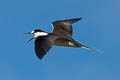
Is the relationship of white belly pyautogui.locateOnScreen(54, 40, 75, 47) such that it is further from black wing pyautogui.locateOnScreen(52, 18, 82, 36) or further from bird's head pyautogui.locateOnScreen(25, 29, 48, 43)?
black wing pyautogui.locateOnScreen(52, 18, 82, 36)

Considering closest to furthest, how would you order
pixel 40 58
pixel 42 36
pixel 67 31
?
pixel 40 58
pixel 42 36
pixel 67 31

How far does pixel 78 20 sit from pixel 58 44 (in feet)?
13.9

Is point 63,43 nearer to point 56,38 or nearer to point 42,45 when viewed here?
point 56,38

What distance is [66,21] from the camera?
1166 inches

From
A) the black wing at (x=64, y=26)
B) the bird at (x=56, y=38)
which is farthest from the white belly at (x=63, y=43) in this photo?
the black wing at (x=64, y=26)

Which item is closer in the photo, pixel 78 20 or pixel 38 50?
pixel 38 50

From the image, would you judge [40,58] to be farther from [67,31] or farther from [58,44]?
[67,31]

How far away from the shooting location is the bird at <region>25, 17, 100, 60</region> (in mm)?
23297

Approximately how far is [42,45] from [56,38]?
1.91 meters

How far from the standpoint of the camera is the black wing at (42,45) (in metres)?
22.7

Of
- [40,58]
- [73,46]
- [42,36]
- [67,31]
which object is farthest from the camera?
[67,31]

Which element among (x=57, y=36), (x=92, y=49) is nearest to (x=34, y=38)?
(x=57, y=36)

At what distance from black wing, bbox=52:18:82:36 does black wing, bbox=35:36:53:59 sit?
370 centimetres

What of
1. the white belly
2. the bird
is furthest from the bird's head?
the white belly
